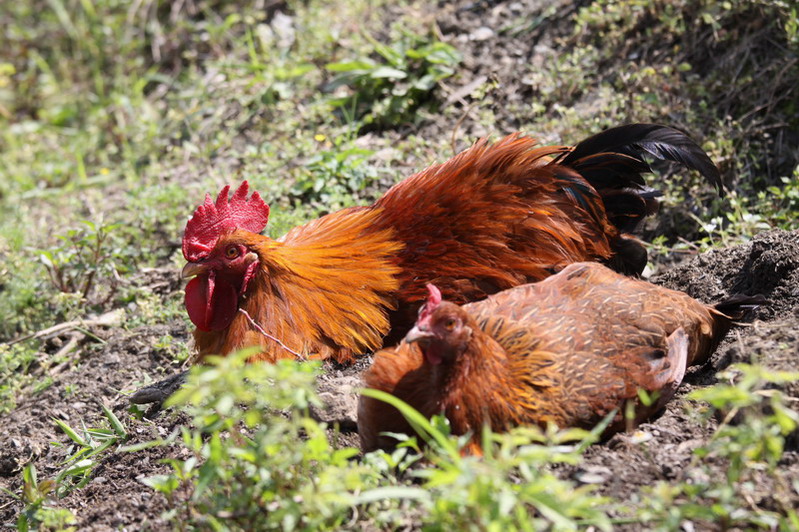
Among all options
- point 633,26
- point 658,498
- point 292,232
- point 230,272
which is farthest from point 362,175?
point 658,498

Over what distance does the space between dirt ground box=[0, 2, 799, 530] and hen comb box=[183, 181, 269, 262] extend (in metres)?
0.88

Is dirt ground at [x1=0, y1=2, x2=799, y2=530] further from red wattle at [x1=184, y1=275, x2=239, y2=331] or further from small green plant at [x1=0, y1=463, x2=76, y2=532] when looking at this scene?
red wattle at [x1=184, y1=275, x2=239, y2=331]

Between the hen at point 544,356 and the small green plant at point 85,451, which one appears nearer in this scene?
the hen at point 544,356

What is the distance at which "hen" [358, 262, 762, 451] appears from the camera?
122 inches

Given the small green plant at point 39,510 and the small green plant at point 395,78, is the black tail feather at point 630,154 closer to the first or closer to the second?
the small green plant at point 395,78

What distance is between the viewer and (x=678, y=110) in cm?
570

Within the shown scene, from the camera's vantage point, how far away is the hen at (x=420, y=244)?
13.5 ft

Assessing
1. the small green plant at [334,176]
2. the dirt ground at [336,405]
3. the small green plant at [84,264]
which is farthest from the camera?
the small green plant at [334,176]

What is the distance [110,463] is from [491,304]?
203 cm

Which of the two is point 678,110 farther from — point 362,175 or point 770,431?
point 770,431

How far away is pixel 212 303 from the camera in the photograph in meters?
4.12

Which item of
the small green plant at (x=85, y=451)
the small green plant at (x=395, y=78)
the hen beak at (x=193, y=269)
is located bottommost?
the small green plant at (x=85, y=451)

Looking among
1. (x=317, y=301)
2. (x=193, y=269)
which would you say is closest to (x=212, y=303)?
(x=193, y=269)

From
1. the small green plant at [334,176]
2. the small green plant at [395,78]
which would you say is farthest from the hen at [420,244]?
the small green plant at [395,78]
